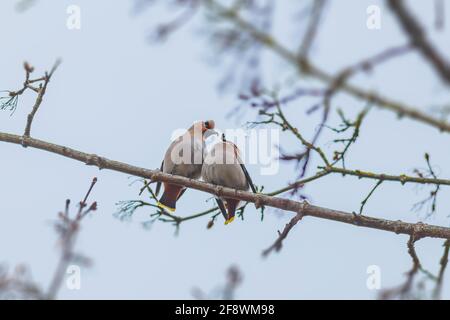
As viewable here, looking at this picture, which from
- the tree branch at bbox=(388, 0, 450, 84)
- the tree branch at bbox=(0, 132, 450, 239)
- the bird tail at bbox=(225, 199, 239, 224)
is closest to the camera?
the tree branch at bbox=(388, 0, 450, 84)

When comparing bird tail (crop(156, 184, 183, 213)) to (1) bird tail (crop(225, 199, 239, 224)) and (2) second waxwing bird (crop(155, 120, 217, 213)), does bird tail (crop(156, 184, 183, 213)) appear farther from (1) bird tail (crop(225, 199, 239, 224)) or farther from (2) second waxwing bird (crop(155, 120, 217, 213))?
(1) bird tail (crop(225, 199, 239, 224))

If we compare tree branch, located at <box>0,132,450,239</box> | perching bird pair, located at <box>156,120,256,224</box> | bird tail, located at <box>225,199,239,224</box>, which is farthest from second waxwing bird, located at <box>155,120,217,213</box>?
tree branch, located at <box>0,132,450,239</box>

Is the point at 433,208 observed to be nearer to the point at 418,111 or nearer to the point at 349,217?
the point at 349,217

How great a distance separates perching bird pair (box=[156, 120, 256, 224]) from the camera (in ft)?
24.8

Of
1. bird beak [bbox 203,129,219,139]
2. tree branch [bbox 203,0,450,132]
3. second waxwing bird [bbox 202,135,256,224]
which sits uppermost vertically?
bird beak [bbox 203,129,219,139]

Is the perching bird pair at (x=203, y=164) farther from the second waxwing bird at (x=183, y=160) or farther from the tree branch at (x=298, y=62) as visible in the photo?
the tree branch at (x=298, y=62)

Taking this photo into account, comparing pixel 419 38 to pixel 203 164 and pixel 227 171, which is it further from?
pixel 203 164

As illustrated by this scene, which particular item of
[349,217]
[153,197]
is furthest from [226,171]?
[349,217]

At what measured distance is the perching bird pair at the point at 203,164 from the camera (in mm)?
7570

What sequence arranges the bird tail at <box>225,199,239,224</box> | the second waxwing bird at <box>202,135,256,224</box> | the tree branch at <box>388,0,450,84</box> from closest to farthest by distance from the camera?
the tree branch at <box>388,0,450,84</box>
the bird tail at <box>225,199,239,224</box>
the second waxwing bird at <box>202,135,256,224</box>

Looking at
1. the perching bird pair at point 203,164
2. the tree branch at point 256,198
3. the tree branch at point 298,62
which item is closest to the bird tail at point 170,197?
the perching bird pair at point 203,164

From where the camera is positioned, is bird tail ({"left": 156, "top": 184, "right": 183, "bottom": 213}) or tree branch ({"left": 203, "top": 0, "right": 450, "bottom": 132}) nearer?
tree branch ({"left": 203, "top": 0, "right": 450, "bottom": 132})

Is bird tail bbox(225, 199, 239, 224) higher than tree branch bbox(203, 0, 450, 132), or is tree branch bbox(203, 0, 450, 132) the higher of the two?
bird tail bbox(225, 199, 239, 224)
